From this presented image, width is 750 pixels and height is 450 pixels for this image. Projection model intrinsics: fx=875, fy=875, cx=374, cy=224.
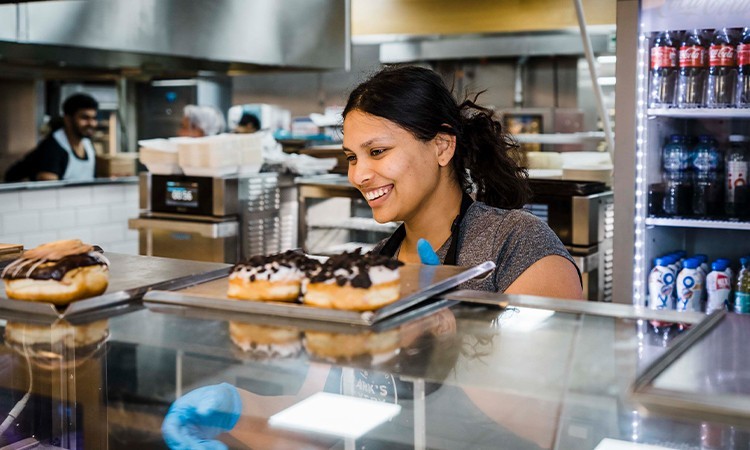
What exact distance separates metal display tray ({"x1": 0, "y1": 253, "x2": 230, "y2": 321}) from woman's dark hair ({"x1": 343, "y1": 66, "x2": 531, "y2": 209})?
69 centimetres

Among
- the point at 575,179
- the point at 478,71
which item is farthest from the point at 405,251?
the point at 478,71

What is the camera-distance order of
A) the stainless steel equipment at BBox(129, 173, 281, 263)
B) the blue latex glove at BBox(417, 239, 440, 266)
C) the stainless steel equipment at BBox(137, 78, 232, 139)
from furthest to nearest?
the stainless steel equipment at BBox(137, 78, 232, 139) → the stainless steel equipment at BBox(129, 173, 281, 263) → the blue latex glove at BBox(417, 239, 440, 266)

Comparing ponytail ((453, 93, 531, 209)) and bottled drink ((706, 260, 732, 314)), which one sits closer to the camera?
ponytail ((453, 93, 531, 209))

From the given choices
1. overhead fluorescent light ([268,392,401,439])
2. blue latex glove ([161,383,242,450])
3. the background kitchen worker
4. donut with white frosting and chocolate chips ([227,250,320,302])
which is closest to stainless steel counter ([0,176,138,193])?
the background kitchen worker

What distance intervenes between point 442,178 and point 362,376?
4.06 feet

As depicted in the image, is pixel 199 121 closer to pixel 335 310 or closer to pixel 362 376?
pixel 335 310

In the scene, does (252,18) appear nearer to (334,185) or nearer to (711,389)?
(334,185)

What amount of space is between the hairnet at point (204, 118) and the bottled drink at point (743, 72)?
4.24 m

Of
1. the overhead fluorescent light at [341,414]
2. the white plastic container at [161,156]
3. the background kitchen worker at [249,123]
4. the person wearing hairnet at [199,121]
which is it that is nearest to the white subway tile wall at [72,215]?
the white plastic container at [161,156]

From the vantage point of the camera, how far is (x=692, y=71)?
10.5ft

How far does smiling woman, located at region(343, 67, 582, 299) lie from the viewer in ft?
6.69

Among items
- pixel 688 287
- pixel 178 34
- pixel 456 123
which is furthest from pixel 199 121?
pixel 456 123

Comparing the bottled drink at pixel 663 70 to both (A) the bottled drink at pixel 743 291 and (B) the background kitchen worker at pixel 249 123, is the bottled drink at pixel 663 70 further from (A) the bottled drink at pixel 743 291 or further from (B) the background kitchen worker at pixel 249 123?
(B) the background kitchen worker at pixel 249 123

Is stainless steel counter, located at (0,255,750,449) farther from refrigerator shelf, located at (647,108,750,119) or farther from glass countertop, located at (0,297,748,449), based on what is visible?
refrigerator shelf, located at (647,108,750,119)
